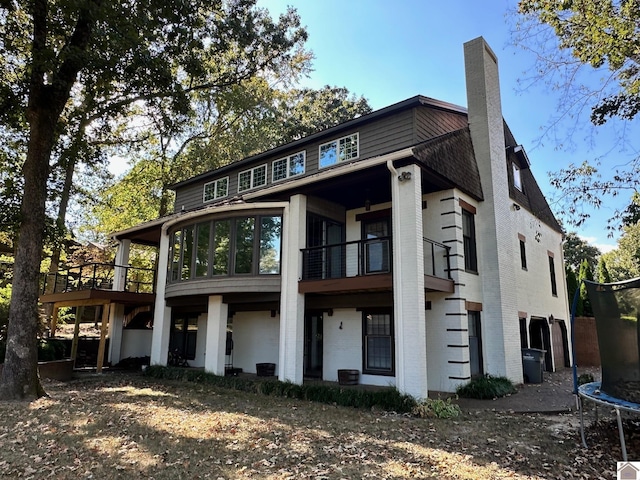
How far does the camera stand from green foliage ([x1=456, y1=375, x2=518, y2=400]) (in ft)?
33.5

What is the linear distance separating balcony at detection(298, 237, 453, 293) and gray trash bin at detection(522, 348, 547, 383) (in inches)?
163

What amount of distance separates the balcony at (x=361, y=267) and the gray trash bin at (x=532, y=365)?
414 centimetres

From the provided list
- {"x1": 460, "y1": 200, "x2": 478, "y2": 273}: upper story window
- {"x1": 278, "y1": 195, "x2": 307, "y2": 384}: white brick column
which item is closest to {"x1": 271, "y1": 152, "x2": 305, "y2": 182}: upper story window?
{"x1": 278, "y1": 195, "x2": 307, "y2": 384}: white brick column

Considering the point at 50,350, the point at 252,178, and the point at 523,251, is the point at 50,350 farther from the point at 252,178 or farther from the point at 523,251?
the point at 523,251

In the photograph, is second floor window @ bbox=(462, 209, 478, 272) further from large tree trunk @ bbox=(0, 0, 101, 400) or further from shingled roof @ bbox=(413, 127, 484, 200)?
large tree trunk @ bbox=(0, 0, 101, 400)

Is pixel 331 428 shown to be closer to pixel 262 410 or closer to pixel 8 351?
pixel 262 410

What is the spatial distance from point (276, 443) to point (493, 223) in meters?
9.29

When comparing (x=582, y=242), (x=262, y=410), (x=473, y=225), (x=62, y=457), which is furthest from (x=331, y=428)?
(x=582, y=242)

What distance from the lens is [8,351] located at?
32.4 ft

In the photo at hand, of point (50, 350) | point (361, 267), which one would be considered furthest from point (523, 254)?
point (50, 350)

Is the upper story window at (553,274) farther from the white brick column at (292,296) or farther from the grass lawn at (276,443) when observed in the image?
the white brick column at (292,296)

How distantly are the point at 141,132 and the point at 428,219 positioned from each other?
20281 mm

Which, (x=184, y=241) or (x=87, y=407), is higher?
(x=184, y=241)

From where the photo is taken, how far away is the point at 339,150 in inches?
540
